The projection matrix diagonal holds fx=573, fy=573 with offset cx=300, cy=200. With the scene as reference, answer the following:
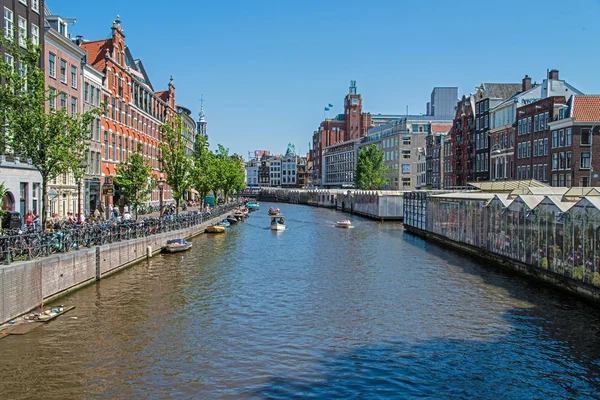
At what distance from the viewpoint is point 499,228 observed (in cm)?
4175

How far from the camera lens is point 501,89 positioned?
A: 324 ft

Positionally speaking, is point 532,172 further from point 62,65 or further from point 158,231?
point 62,65

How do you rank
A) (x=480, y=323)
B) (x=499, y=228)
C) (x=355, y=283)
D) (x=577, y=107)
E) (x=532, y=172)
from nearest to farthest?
(x=480, y=323) < (x=355, y=283) < (x=499, y=228) < (x=577, y=107) < (x=532, y=172)

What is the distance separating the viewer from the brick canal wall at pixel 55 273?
74.8 ft

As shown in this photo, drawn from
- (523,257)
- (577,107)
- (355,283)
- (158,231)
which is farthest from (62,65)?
(577,107)

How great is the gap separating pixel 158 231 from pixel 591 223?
3529 centimetres

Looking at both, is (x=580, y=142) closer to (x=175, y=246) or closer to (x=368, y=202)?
(x=175, y=246)

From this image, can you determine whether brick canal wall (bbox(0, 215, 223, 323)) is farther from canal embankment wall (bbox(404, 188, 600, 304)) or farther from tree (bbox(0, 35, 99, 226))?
canal embankment wall (bbox(404, 188, 600, 304))

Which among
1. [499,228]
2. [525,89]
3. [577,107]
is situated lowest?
[499,228]

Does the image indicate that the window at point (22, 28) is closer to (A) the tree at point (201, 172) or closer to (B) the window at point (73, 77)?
(B) the window at point (73, 77)

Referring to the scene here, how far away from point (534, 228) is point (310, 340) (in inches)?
732

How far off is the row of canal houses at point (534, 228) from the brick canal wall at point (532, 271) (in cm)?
16

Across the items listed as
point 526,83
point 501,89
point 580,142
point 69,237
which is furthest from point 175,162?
point 501,89

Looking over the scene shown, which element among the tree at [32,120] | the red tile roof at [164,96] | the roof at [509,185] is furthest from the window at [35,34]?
the red tile roof at [164,96]
